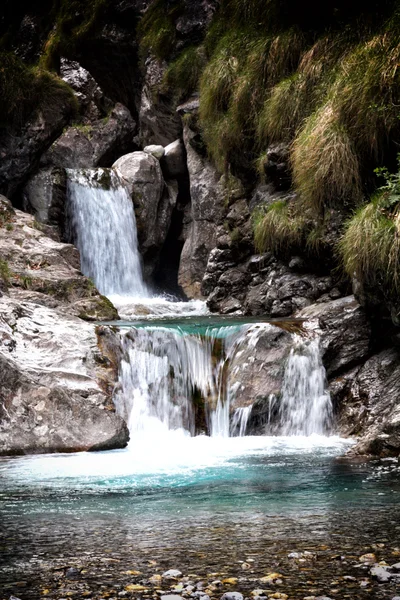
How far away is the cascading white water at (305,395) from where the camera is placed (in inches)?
304

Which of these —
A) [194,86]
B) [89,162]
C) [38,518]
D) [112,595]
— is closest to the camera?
[112,595]

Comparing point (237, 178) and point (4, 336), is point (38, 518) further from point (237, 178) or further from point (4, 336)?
point (237, 178)

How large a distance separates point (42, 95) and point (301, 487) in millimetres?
11866

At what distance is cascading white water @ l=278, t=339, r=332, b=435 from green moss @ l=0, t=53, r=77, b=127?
28.8 feet

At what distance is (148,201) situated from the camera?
1634 centimetres

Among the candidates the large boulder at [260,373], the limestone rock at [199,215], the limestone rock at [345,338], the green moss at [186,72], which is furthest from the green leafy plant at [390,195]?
the green moss at [186,72]

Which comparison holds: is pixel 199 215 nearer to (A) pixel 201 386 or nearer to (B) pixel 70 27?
(B) pixel 70 27

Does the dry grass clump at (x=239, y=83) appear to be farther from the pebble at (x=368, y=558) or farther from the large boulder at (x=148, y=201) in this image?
the pebble at (x=368, y=558)

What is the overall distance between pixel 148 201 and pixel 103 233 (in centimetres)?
173

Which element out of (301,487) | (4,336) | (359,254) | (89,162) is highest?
(89,162)

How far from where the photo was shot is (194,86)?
53.2ft

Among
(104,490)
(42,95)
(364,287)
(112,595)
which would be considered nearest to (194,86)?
(42,95)

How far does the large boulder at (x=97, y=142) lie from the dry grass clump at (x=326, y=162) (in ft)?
30.6

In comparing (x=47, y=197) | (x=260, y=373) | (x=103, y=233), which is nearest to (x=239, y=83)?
(x=103, y=233)
